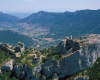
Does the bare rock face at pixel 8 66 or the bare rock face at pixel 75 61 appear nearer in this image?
the bare rock face at pixel 75 61

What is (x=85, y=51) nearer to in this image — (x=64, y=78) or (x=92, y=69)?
(x=92, y=69)

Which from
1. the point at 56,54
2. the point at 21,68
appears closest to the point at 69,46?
the point at 56,54

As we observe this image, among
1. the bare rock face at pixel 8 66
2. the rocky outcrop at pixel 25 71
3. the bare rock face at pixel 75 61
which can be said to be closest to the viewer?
the bare rock face at pixel 75 61

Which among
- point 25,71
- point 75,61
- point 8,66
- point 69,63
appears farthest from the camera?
point 8,66

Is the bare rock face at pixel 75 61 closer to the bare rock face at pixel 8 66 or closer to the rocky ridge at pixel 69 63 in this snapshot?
the rocky ridge at pixel 69 63

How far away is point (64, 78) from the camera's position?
66688 millimetres

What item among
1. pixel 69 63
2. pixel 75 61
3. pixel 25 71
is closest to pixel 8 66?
pixel 25 71

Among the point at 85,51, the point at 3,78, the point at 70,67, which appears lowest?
the point at 3,78

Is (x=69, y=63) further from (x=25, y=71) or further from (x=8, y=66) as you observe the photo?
(x=8, y=66)

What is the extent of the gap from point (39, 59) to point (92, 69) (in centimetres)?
1885

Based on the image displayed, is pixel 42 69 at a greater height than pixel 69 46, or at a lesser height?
lesser

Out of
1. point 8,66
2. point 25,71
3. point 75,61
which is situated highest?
point 75,61

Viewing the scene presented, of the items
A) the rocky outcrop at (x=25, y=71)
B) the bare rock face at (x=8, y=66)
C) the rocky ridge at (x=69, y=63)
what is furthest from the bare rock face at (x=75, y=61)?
the bare rock face at (x=8, y=66)

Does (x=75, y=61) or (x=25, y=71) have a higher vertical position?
(x=75, y=61)
